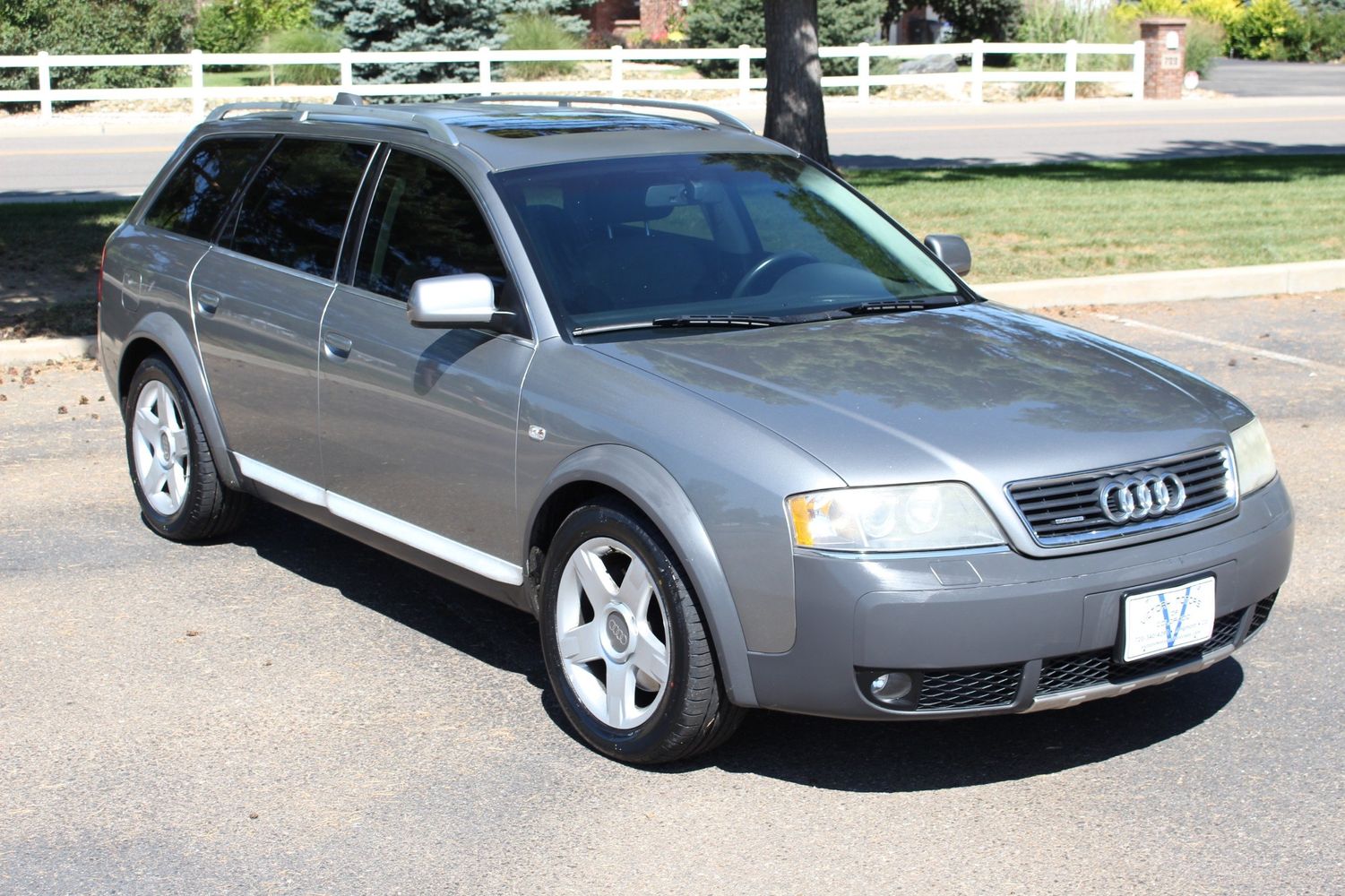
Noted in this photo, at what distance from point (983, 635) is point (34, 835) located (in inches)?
97.5

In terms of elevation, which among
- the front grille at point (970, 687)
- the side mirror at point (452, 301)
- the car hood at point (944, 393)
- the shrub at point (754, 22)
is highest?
the shrub at point (754, 22)

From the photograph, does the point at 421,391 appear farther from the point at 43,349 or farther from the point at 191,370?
the point at 43,349

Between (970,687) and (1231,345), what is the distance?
7.29m

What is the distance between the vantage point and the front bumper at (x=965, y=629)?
4098mm

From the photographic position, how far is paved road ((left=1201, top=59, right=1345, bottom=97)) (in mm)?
36312

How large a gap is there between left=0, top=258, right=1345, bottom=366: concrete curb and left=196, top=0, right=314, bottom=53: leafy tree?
3018 centimetres

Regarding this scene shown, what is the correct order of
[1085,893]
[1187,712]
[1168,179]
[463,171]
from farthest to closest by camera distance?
1. [1168,179]
2. [463,171]
3. [1187,712]
4. [1085,893]

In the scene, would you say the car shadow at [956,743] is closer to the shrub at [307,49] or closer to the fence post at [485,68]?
the fence post at [485,68]

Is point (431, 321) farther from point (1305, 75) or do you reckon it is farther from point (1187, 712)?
point (1305, 75)

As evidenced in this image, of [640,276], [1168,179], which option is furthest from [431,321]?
[1168,179]

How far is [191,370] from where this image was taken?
646 centimetres

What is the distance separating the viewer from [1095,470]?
4297mm

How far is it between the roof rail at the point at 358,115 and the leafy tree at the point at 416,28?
2430cm

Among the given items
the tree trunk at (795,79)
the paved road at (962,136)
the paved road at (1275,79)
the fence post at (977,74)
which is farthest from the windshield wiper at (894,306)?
the paved road at (1275,79)
